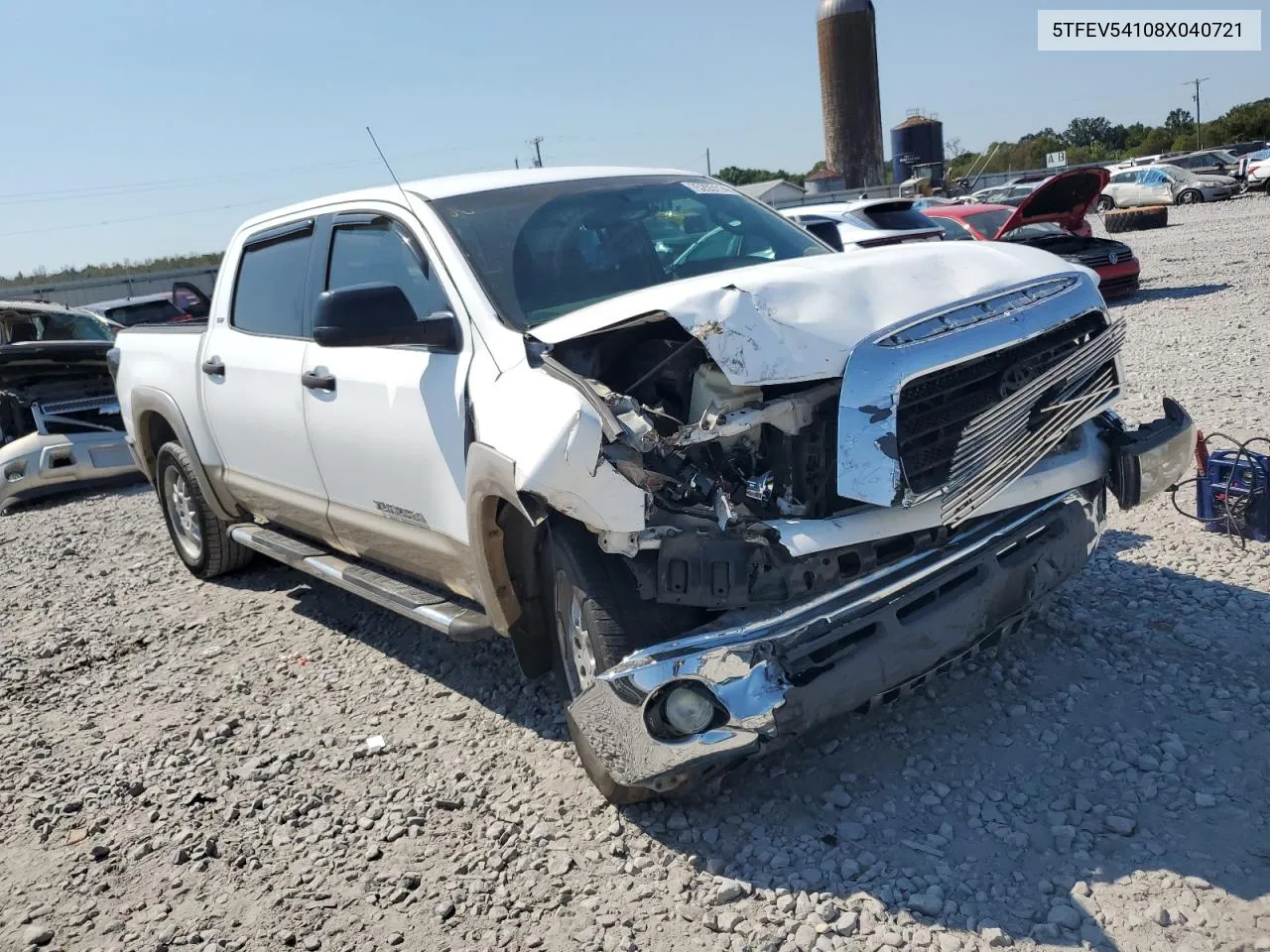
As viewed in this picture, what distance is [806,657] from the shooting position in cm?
289

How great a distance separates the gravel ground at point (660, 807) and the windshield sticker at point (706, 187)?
2219 mm

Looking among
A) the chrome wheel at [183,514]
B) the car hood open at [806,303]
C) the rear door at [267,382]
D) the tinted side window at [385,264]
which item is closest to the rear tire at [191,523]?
the chrome wheel at [183,514]

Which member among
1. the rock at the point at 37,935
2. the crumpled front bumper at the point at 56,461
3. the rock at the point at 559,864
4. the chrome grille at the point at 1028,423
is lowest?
the rock at the point at 37,935

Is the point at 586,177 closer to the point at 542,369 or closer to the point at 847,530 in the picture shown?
the point at 542,369

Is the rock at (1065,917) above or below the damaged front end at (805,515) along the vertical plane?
below

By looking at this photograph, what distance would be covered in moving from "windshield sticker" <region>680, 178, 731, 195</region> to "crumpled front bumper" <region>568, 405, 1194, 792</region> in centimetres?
217

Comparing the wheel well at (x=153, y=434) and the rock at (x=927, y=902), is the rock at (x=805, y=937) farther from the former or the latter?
the wheel well at (x=153, y=434)

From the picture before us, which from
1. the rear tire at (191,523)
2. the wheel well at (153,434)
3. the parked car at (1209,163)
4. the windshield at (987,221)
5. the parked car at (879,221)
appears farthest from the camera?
the parked car at (1209,163)

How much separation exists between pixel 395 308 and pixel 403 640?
2.06 m

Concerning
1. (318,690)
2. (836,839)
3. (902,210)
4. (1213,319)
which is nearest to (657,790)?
(836,839)

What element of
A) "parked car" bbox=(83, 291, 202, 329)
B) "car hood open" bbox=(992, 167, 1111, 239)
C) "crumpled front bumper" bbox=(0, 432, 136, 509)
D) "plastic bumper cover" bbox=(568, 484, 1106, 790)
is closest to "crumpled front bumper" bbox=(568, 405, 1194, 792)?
"plastic bumper cover" bbox=(568, 484, 1106, 790)

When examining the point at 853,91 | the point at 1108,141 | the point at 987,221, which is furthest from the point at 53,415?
the point at 1108,141

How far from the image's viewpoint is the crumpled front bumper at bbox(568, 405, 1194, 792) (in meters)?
2.85

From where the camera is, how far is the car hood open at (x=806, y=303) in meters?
2.90
